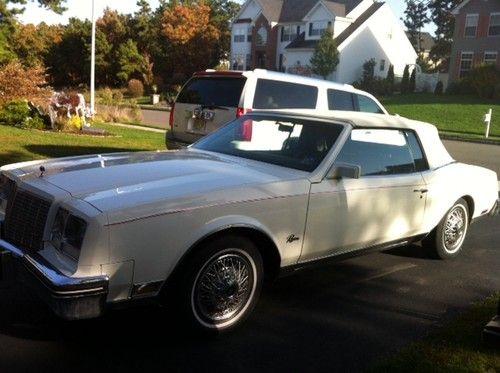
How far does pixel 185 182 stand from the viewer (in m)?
3.97

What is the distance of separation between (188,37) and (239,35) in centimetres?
553

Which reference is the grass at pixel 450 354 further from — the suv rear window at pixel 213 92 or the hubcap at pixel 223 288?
the suv rear window at pixel 213 92

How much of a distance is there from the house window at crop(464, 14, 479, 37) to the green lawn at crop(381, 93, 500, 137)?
20.0 feet

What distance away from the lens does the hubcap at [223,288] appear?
3844 mm

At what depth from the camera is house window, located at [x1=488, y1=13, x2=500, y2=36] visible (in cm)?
4241

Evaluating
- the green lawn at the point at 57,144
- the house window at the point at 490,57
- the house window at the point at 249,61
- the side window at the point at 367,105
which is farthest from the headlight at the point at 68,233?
the house window at the point at 249,61

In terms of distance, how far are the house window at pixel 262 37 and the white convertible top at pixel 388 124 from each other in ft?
176

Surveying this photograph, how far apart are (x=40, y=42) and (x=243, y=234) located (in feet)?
192

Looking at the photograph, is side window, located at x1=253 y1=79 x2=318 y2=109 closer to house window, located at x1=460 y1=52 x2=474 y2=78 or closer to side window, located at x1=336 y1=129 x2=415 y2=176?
side window, located at x1=336 y1=129 x2=415 y2=176

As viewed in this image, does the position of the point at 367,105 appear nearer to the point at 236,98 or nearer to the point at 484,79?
the point at 236,98

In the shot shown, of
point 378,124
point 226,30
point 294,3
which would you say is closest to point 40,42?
point 226,30

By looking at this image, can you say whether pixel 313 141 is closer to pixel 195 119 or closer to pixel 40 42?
pixel 195 119

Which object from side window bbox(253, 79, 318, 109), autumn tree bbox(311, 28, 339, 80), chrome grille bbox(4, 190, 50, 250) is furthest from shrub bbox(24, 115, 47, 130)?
autumn tree bbox(311, 28, 339, 80)

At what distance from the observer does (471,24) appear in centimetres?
4394
